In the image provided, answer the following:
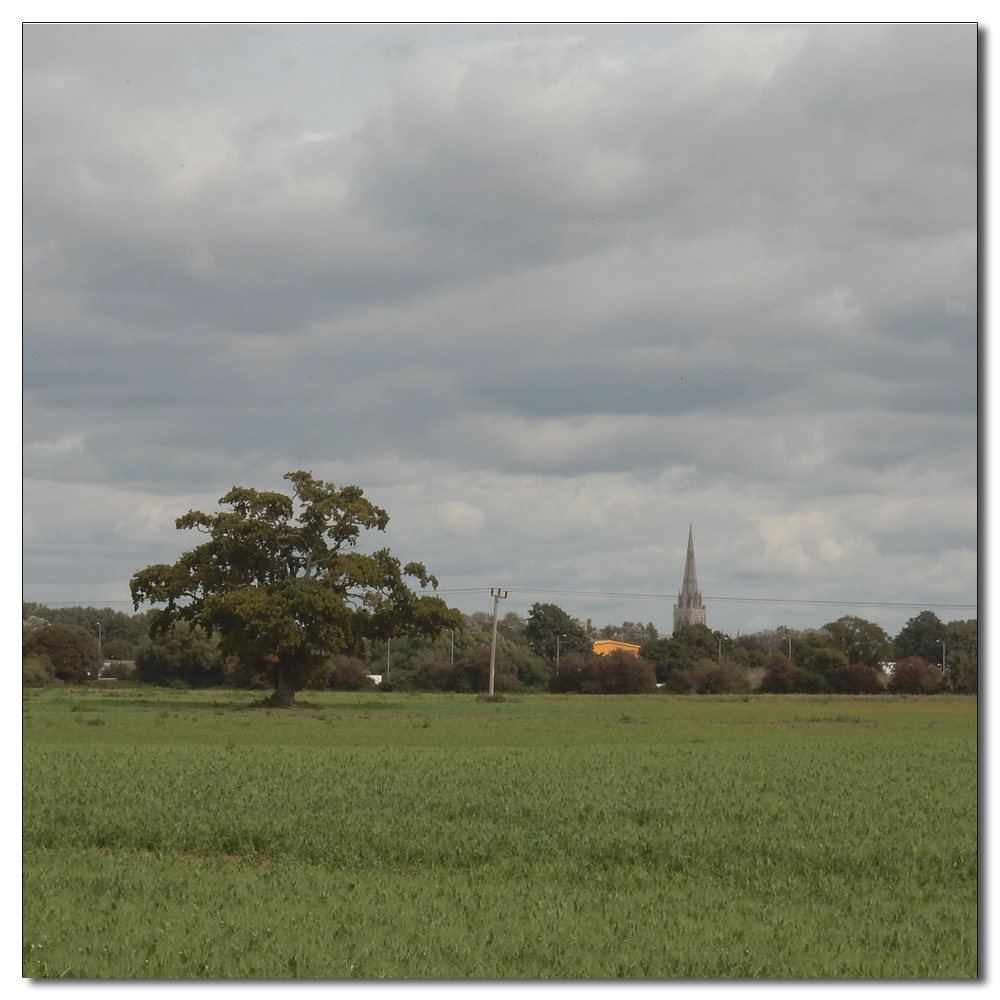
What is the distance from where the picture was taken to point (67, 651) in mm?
70250

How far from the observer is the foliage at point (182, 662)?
7225 centimetres

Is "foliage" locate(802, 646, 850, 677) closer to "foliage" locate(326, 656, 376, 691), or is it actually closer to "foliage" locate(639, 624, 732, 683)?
"foliage" locate(639, 624, 732, 683)

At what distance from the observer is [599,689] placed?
83875 mm

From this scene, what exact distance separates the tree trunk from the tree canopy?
0.14 ft

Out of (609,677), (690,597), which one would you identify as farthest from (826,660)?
(690,597)

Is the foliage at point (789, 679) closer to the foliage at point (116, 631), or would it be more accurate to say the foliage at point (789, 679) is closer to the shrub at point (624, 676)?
the shrub at point (624, 676)

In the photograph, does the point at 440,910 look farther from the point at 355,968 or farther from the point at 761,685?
the point at 761,685

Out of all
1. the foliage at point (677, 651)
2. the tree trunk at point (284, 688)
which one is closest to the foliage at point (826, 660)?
the foliage at point (677, 651)

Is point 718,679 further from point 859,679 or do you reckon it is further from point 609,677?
point 859,679

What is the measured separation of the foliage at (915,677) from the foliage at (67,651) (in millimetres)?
51296

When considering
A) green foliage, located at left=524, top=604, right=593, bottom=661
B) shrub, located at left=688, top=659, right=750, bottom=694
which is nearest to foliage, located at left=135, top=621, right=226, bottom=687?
shrub, located at left=688, top=659, right=750, bottom=694

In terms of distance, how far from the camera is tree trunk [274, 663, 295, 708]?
157 ft

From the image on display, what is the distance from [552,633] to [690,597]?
61764 mm
